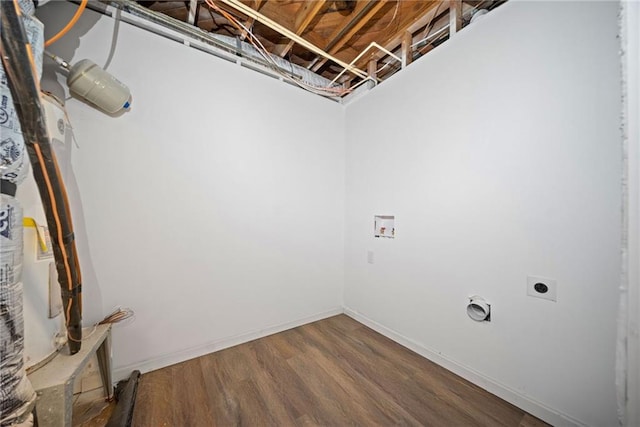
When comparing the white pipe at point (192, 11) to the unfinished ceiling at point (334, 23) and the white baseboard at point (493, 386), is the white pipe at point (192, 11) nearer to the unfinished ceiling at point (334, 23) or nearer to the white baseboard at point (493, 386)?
the unfinished ceiling at point (334, 23)

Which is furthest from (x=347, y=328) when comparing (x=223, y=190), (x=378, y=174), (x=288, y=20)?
(x=288, y=20)

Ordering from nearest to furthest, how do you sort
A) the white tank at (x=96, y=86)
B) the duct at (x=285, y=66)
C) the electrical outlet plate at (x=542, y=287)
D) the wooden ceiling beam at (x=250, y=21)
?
the electrical outlet plate at (x=542, y=287)
the white tank at (x=96, y=86)
the wooden ceiling beam at (x=250, y=21)
the duct at (x=285, y=66)

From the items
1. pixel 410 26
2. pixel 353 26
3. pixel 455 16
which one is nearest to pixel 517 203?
pixel 455 16

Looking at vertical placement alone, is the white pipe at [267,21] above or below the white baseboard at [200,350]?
above

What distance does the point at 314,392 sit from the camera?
54.0 inches

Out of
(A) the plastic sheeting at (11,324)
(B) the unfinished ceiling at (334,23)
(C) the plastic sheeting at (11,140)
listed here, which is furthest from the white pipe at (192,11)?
(A) the plastic sheeting at (11,324)

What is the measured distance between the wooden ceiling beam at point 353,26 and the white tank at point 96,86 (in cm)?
168

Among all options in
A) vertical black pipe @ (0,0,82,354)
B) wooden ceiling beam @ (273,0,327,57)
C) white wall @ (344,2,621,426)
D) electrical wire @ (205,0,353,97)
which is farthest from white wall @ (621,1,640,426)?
electrical wire @ (205,0,353,97)

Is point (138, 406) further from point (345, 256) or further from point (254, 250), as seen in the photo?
point (345, 256)

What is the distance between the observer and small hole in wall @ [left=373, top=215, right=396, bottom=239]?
1.99 m

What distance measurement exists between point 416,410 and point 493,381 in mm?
550

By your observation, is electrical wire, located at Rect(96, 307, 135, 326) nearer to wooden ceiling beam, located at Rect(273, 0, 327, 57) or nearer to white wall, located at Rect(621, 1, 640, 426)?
white wall, located at Rect(621, 1, 640, 426)

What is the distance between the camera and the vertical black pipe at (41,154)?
28.0 inches

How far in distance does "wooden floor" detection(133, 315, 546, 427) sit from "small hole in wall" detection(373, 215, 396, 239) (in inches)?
38.3
